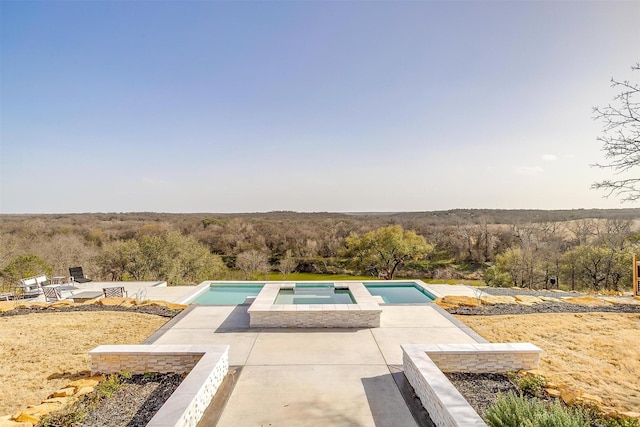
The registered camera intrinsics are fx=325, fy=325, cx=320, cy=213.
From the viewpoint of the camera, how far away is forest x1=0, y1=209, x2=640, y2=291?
57.3ft

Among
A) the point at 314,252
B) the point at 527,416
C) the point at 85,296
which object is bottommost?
the point at 314,252

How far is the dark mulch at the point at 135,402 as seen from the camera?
3559 millimetres

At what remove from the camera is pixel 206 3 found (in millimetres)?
9969

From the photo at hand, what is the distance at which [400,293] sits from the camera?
1107 centimetres

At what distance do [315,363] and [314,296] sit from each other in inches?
176

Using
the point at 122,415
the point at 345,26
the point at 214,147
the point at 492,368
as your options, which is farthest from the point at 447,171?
the point at 122,415

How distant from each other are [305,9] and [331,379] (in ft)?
35.9

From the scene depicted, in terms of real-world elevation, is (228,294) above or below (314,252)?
above

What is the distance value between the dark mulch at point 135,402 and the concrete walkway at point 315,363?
0.84 m

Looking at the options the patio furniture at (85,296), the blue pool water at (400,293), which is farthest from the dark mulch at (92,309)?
the blue pool water at (400,293)

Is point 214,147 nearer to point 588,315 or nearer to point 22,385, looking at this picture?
point 22,385

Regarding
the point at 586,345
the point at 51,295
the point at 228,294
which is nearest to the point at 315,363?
the point at 586,345

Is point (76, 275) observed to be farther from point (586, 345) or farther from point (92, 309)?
point (586, 345)

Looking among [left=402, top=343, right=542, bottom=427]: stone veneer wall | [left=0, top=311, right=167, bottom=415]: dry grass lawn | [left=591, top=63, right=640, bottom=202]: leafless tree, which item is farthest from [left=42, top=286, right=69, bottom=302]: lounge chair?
[left=591, top=63, right=640, bottom=202]: leafless tree
